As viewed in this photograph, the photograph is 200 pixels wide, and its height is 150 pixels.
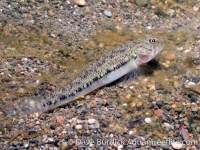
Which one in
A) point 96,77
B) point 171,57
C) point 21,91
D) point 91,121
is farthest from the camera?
point 171,57

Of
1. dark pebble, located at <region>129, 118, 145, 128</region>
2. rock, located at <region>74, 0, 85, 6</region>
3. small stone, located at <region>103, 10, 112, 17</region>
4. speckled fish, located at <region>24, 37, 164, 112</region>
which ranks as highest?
rock, located at <region>74, 0, 85, 6</region>

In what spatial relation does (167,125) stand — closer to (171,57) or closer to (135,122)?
(135,122)

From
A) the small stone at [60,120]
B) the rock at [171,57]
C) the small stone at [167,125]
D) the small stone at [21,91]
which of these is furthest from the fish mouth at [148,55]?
the small stone at [21,91]

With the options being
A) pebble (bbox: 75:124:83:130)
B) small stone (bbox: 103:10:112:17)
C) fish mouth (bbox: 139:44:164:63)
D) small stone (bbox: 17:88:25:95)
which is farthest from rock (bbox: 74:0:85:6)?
pebble (bbox: 75:124:83:130)

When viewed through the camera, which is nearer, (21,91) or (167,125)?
(167,125)

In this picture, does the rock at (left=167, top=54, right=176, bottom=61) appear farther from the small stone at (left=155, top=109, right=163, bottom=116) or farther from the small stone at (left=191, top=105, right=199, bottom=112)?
the small stone at (left=155, top=109, right=163, bottom=116)

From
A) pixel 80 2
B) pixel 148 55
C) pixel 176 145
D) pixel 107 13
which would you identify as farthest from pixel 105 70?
pixel 80 2

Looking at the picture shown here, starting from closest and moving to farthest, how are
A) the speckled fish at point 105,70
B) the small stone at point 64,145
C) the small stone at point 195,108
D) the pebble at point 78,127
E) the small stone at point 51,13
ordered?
the small stone at point 64,145 < the pebble at point 78,127 < the speckled fish at point 105,70 < the small stone at point 195,108 < the small stone at point 51,13

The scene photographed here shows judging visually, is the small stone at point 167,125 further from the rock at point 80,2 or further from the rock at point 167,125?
the rock at point 80,2

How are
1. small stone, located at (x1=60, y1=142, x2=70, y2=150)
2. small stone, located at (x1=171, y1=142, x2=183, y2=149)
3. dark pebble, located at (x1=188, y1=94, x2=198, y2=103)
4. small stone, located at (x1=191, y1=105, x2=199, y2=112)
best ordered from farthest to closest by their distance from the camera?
dark pebble, located at (x1=188, y1=94, x2=198, y2=103), small stone, located at (x1=191, y1=105, x2=199, y2=112), small stone, located at (x1=171, y1=142, x2=183, y2=149), small stone, located at (x1=60, y1=142, x2=70, y2=150)
